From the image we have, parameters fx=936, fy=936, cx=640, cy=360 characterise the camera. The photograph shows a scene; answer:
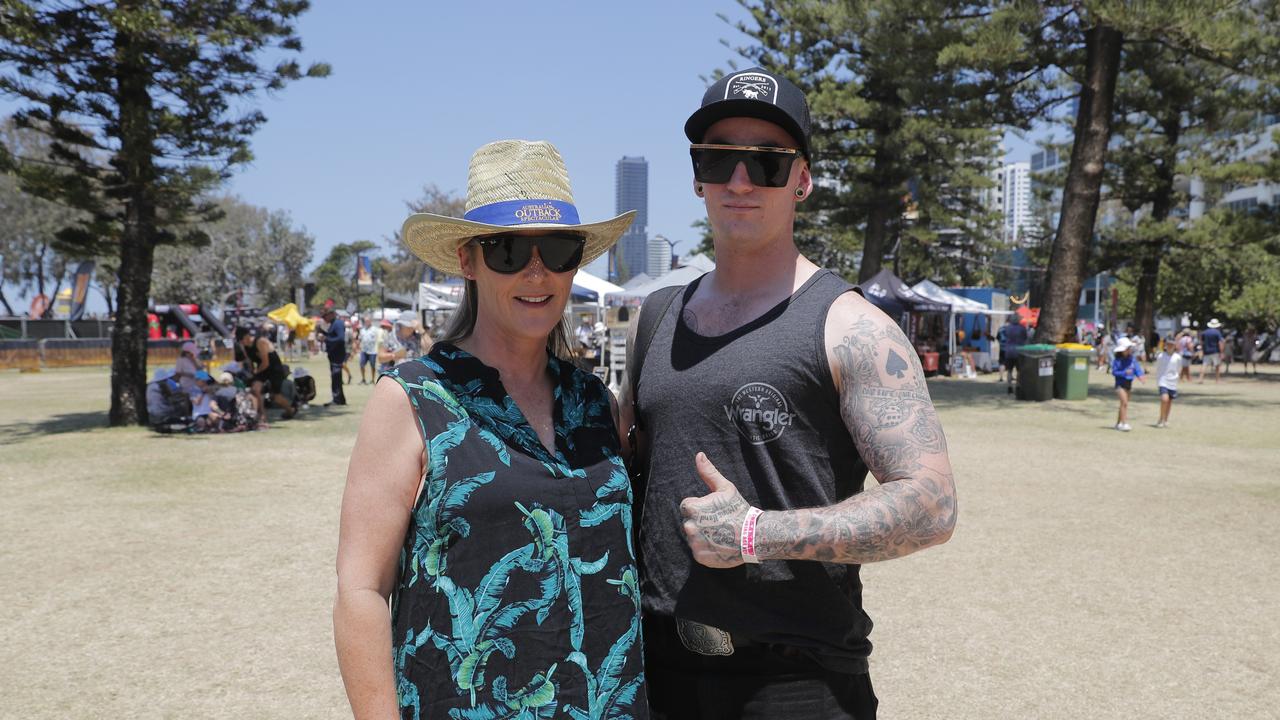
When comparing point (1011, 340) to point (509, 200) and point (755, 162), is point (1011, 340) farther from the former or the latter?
point (509, 200)

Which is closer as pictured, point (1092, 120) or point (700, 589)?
point (700, 589)

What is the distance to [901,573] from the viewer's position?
621 centimetres

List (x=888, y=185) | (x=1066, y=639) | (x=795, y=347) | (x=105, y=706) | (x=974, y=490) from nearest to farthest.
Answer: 1. (x=795, y=347)
2. (x=105, y=706)
3. (x=1066, y=639)
4. (x=974, y=490)
5. (x=888, y=185)

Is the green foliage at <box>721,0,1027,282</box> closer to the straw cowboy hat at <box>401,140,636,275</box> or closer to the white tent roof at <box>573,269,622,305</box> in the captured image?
the white tent roof at <box>573,269,622,305</box>

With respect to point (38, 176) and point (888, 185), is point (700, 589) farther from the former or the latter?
point (888, 185)

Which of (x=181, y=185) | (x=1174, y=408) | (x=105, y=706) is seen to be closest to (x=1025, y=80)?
(x=1174, y=408)

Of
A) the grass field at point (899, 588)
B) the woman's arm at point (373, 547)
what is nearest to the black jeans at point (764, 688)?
the woman's arm at point (373, 547)

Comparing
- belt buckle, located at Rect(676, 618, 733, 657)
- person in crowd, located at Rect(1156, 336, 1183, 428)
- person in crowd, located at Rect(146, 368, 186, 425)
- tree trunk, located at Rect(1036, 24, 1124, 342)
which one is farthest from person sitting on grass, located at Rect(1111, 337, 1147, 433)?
belt buckle, located at Rect(676, 618, 733, 657)

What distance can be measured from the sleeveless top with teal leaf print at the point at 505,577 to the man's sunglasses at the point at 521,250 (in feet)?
0.77

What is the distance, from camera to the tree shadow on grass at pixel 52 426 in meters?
12.5

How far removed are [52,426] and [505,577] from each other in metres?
14.5

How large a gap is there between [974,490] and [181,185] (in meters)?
11.1

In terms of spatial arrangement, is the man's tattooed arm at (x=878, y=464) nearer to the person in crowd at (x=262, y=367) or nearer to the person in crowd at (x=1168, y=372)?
the person in crowd at (x=262, y=367)

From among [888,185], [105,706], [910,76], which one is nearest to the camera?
[105,706]
